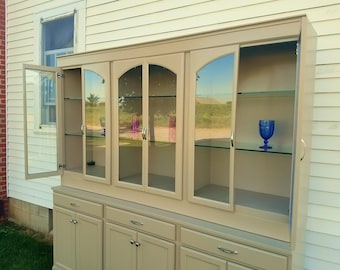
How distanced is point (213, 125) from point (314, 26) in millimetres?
1053

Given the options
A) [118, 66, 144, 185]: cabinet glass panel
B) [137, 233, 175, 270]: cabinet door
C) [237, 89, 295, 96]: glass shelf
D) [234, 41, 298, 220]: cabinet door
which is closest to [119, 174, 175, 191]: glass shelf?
[118, 66, 144, 185]: cabinet glass panel

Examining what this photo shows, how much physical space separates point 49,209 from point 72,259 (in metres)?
→ 1.49

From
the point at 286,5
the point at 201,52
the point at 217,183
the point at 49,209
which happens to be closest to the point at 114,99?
the point at 201,52

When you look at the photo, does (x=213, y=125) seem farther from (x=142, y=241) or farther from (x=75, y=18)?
(x=75, y=18)

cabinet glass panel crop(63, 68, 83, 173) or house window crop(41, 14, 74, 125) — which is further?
house window crop(41, 14, 74, 125)

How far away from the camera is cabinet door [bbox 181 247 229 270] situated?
192cm

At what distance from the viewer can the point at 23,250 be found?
141 inches

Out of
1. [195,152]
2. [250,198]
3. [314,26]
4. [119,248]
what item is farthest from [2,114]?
[314,26]

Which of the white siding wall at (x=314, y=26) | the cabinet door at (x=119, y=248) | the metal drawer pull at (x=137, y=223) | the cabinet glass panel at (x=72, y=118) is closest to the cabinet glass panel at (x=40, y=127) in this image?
the cabinet glass panel at (x=72, y=118)

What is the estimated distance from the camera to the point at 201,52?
1.97 meters

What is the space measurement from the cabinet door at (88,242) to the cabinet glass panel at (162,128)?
736mm

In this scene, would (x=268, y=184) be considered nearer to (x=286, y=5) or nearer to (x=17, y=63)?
(x=286, y=5)

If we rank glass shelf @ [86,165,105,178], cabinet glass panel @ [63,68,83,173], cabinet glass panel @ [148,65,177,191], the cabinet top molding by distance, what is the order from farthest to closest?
cabinet glass panel @ [63,68,83,173] < glass shelf @ [86,165,105,178] < cabinet glass panel @ [148,65,177,191] < the cabinet top molding

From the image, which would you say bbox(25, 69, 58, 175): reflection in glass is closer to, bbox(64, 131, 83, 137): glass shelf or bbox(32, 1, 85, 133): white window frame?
bbox(32, 1, 85, 133): white window frame
